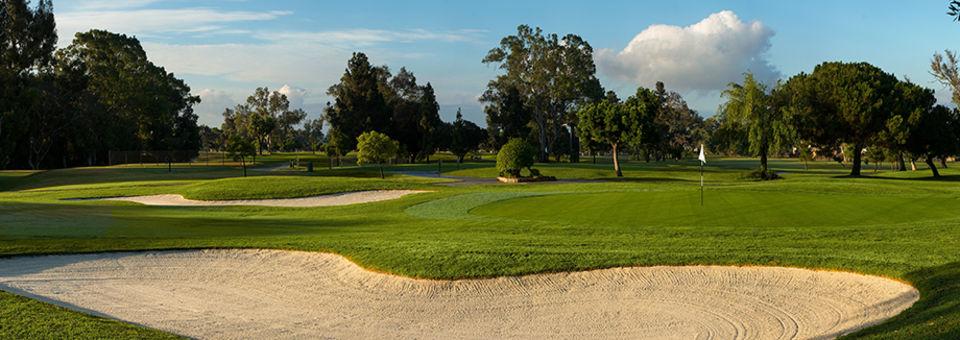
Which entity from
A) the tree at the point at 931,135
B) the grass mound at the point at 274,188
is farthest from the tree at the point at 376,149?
the tree at the point at 931,135

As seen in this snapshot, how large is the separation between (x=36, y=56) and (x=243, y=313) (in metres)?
92.8

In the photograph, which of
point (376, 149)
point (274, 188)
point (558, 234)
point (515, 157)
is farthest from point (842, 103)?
point (558, 234)

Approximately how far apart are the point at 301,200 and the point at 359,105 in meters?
67.6

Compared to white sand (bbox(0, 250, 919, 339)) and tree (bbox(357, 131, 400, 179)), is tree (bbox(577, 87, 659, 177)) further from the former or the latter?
white sand (bbox(0, 250, 919, 339))

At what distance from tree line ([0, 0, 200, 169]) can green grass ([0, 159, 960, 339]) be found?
213ft

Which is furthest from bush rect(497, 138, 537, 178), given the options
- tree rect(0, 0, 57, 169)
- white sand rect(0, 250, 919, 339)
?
tree rect(0, 0, 57, 169)

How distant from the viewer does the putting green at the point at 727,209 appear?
23.8 m

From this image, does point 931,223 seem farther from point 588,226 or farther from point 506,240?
point 506,240

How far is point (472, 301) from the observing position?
45.8 ft

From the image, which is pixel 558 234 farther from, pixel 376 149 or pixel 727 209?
pixel 376 149

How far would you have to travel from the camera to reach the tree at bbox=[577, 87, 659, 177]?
6125cm

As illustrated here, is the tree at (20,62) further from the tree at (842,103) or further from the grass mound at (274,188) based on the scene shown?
the tree at (842,103)

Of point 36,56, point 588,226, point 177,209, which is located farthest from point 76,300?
point 36,56

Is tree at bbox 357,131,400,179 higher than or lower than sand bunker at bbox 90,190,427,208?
higher
